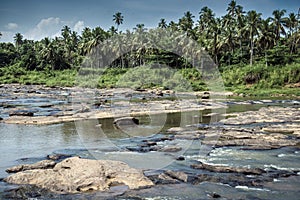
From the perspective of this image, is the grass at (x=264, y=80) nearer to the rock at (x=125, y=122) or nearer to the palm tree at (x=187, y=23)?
the palm tree at (x=187, y=23)

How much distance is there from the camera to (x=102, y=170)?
13.1 m

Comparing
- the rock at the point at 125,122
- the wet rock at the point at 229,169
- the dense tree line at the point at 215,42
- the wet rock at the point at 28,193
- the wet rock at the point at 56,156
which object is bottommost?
the wet rock at the point at 28,193

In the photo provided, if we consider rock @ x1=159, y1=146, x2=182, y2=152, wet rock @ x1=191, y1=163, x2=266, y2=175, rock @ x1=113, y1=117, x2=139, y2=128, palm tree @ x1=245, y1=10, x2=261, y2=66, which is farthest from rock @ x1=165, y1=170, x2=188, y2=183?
palm tree @ x1=245, y1=10, x2=261, y2=66

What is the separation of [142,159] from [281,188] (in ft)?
20.4

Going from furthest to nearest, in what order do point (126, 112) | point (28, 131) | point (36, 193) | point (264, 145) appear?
point (126, 112)
point (28, 131)
point (264, 145)
point (36, 193)

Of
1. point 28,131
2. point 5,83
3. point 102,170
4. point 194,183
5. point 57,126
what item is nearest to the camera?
point 194,183

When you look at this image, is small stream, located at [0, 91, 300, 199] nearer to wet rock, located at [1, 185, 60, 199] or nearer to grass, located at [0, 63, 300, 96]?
wet rock, located at [1, 185, 60, 199]

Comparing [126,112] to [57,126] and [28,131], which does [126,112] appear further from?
[28,131]

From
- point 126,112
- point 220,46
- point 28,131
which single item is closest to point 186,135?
point 28,131

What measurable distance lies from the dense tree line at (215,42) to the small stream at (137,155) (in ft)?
155

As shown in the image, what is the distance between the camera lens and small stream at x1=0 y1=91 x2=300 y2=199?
37.0 feet

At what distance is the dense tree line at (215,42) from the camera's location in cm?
6888

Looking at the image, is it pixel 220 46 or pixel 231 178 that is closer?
pixel 231 178

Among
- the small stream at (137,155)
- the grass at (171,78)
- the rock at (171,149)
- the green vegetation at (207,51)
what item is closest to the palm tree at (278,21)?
the green vegetation at (207,51)
